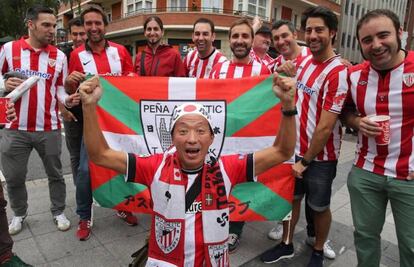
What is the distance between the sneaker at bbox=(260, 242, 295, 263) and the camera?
10.6 feet

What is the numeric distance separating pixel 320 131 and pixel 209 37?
1.97 meters

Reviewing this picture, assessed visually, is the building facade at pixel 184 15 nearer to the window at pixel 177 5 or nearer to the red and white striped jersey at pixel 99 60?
the window at pixel 177 5

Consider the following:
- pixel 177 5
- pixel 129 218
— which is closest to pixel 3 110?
pixel 129 218

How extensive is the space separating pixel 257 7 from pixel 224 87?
75.7 ft

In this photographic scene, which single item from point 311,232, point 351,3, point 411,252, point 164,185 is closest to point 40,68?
point 164,185

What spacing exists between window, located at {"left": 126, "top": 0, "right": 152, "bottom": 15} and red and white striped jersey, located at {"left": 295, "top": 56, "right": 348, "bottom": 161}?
76.8 feet

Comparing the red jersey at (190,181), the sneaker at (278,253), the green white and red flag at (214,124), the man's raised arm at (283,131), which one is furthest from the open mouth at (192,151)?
the sneaker at (278,253)

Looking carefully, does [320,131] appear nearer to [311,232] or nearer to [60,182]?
[311,232]

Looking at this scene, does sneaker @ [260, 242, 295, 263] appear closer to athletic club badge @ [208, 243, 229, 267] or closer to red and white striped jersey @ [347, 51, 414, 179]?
red and white striped jersey @ [347, 51, 414, 179]

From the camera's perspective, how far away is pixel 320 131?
9.05ft

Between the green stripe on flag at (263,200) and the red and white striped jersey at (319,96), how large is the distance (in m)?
0.48

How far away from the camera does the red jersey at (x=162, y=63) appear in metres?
3.88

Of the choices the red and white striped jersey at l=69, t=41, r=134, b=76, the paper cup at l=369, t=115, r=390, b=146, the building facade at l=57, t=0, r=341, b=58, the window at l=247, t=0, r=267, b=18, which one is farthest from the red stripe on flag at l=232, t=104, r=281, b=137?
the window at l=247, t=0, r=267, b=18

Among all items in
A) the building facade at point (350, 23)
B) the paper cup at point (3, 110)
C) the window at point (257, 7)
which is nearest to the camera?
the paper cup at point (3, 110)
